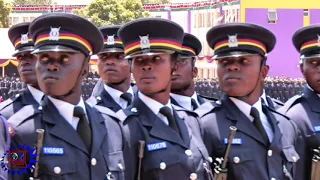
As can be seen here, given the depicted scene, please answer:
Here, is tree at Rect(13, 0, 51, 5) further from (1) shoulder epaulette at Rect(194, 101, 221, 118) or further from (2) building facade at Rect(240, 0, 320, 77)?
(1) shoulder epaulette at Rect(194, 101, 221, 118)

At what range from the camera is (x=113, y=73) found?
19.4 feet

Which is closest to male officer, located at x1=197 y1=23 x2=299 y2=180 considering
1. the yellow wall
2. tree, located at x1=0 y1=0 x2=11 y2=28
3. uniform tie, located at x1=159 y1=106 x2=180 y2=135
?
uniform tie, located at x1=159 y1=106 x2=180 y2=135

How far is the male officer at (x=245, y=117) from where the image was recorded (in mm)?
3842

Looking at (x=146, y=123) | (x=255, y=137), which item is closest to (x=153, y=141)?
(x=146, y=123)

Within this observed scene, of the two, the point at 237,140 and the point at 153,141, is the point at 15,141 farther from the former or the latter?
the point at 237,140

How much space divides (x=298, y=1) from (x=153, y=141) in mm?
29081

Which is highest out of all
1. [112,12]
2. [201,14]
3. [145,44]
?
[201,14]

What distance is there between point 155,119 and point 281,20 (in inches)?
1109

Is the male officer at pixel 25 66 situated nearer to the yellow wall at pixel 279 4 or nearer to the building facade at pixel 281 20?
the building facade at pixel 281 20

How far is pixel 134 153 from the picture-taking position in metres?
3.43

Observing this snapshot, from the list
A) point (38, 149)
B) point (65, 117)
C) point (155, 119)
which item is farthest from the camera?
point (155, 119)

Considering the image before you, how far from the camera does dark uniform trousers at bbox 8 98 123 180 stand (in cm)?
300

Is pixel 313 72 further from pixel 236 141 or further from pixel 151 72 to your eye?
pixel 151 72

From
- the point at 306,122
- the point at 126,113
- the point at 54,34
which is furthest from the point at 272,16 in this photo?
the point at 54,34
